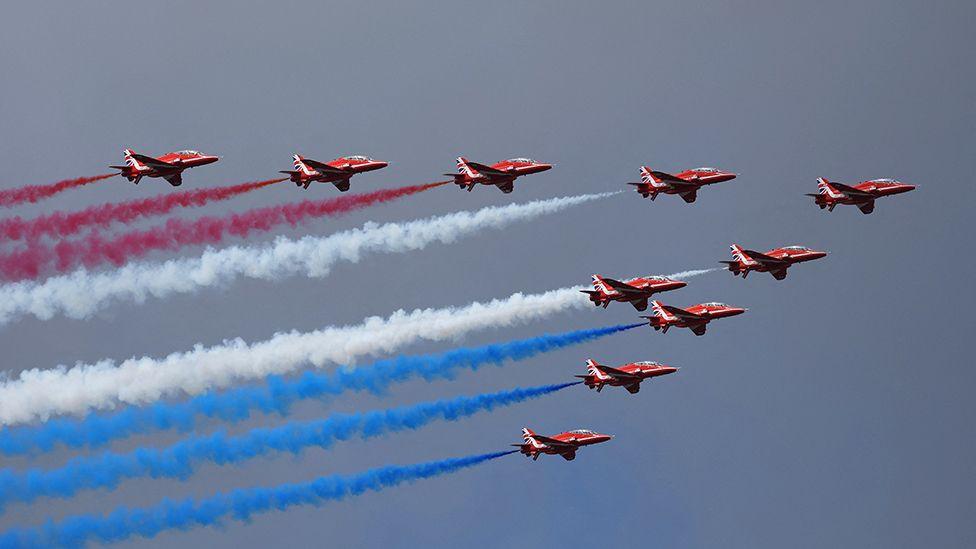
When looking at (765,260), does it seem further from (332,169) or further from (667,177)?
(332,169)

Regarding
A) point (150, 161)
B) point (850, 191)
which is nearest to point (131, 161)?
point (150, 161)

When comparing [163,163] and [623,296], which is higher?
[163,163]

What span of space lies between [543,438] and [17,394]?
1267 inches

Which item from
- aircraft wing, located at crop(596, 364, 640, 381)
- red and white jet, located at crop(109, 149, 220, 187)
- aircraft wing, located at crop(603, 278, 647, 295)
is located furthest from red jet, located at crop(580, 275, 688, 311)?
red and white jet, located at crop(109, 149, 220, 187)

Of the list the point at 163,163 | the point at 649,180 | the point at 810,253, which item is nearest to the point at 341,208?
the point at 163,163

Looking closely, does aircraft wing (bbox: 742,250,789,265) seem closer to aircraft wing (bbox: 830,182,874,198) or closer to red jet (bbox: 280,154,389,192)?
aircraft wing (bbox: 830,182,874,198)

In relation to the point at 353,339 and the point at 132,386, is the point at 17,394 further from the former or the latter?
the point at 353,339

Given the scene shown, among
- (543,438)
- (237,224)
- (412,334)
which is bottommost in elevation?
(543,438)

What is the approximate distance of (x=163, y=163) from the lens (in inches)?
4072

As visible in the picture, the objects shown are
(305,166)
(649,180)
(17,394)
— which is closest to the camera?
(17,394)

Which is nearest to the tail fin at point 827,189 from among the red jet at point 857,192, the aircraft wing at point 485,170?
the red jet at point 857,192

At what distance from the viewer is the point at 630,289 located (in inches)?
4525

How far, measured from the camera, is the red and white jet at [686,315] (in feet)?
382

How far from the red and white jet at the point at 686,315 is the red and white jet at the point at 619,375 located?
2.64 m
